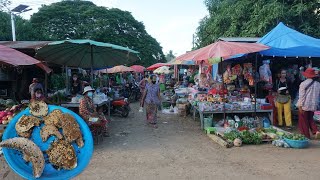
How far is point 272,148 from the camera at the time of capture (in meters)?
7.26

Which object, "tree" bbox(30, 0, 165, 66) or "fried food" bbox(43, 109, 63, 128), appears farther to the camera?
"tree" bbox(30, 0, 165, 66)

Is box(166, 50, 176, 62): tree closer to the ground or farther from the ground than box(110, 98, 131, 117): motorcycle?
farther from the ground

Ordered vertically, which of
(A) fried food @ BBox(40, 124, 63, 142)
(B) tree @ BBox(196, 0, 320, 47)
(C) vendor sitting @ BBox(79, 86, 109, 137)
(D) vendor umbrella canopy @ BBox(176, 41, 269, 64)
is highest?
(B) tree @ BBox(196, 0, 320, 47)

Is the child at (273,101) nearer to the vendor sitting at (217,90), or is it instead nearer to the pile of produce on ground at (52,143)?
the vendor sitting at (217,90)

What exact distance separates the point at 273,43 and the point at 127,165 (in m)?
5.80

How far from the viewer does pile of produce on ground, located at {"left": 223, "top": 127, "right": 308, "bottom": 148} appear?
7219 mm

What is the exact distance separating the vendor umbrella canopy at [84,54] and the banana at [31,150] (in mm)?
5930

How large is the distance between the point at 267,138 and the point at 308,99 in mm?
1366

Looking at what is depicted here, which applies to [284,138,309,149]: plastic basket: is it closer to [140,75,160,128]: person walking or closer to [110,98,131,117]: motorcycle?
[140,75,160,128]: person walking

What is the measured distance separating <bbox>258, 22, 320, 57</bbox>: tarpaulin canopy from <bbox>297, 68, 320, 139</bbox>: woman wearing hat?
134 cm

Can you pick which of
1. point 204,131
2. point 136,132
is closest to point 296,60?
point 204,131

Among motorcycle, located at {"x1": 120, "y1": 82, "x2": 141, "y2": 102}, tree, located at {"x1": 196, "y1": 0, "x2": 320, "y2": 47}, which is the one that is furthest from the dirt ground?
motorcycle, located at {"x1": 120, "y1": 82, "x2": 141, "y2": 102}

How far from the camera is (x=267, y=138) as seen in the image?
25.8 ft

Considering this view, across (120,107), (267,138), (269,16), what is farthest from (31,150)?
(269,16)
